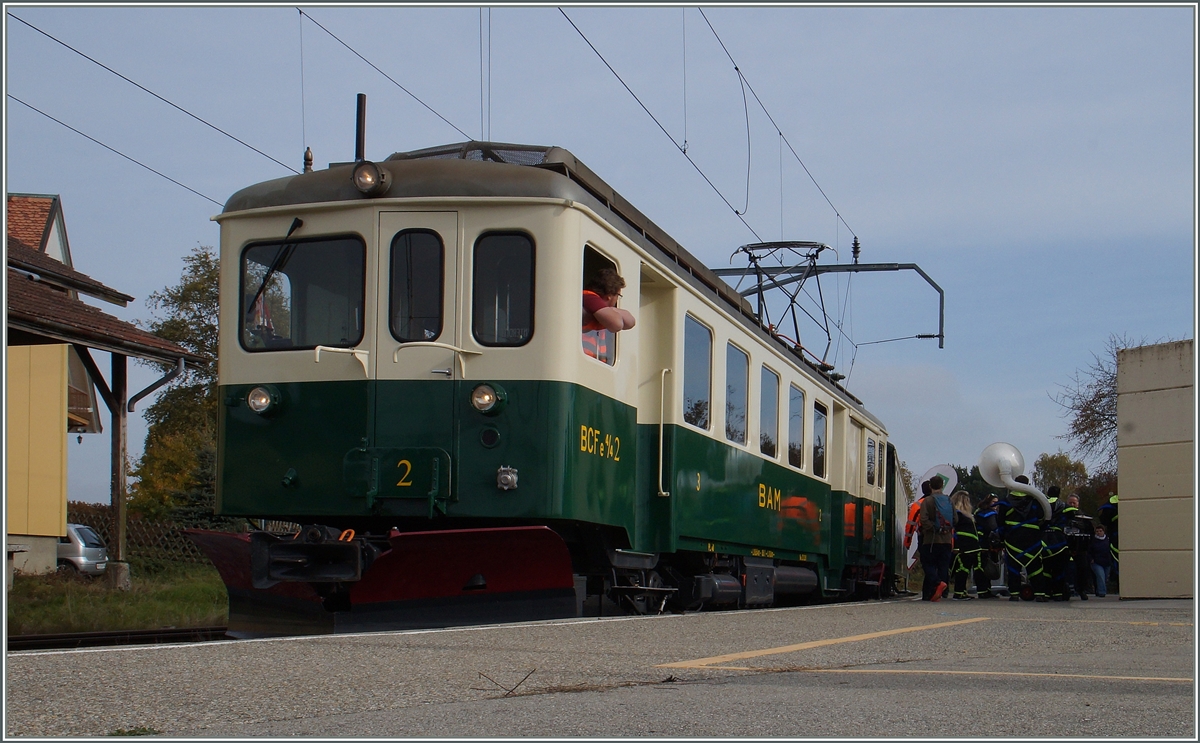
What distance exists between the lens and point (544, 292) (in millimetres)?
8047

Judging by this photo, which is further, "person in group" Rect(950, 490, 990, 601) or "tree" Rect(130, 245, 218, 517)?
"tree" Rect(130, 245, 218, 517)

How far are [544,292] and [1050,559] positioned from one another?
8421 mm

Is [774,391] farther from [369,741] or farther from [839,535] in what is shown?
[369,741]

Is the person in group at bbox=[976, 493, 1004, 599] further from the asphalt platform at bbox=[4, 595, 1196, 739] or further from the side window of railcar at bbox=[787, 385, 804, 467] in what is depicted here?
the asphalt platform at bbox=[4, 595, 1196, 739]

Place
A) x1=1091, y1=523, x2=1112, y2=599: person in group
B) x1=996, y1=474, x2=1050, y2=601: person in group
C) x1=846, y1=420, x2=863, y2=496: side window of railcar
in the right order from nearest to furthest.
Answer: x1=996, y1=474, x2=1050, y2=601: person in group → x1=846, y1=420, x2=863, y2=496: side window of railcar → x1=1091, y1=523, x2=1112, y2=599: person in group

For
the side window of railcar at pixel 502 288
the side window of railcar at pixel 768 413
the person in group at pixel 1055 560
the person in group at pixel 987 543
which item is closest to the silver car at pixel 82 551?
the person in group at pixel 987 543

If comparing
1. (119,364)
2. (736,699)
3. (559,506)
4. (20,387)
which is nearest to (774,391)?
(559,506)

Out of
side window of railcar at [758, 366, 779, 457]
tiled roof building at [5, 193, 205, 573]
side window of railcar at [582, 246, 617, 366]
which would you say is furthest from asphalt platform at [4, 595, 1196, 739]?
tiled roof building at [5, 193, 205, 573]

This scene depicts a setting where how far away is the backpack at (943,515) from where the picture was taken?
14.8 m

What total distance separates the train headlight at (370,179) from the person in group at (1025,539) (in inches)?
347

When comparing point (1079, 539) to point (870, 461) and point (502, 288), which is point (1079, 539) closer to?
point (870, 461)

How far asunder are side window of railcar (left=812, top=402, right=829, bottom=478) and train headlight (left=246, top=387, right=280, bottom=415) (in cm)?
756

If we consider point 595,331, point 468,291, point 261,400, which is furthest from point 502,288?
point 261,400

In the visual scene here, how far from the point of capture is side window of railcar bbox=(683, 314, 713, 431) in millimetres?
9758
